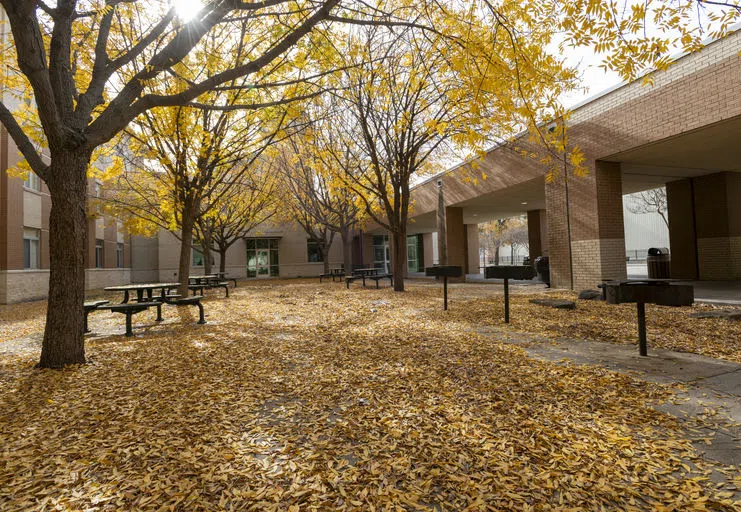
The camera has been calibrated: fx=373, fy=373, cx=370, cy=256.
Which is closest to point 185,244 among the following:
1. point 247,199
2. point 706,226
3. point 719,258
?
point 247,199

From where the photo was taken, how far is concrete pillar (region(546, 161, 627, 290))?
36.2 ft

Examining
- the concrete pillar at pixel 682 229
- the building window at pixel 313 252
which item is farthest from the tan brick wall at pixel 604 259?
the building window at pixel 313 252

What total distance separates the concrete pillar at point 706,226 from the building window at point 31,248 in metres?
26.8

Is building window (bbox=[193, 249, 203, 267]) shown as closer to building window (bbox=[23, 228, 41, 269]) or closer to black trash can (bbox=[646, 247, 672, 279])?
building window (bbox=[23, 228, 41, 269])

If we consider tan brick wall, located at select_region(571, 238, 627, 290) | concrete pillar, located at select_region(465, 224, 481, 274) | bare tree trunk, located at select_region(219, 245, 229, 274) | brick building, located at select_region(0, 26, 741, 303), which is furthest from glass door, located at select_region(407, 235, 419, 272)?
tan brick wall, located at select_region(571, 238, 627, 290)

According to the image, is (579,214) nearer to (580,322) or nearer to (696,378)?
(580,322)

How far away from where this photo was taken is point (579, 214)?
38.3ft

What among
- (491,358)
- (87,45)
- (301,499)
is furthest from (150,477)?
(87,45)

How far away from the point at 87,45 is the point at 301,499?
376 inches

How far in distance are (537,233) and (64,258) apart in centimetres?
2262

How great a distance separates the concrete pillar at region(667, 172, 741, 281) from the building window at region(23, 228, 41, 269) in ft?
87.8

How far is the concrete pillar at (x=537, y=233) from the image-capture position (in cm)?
2186

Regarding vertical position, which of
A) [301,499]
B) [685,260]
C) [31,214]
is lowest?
[301,499]

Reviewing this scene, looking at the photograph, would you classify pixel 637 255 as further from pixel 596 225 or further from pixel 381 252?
pixel 596 225
